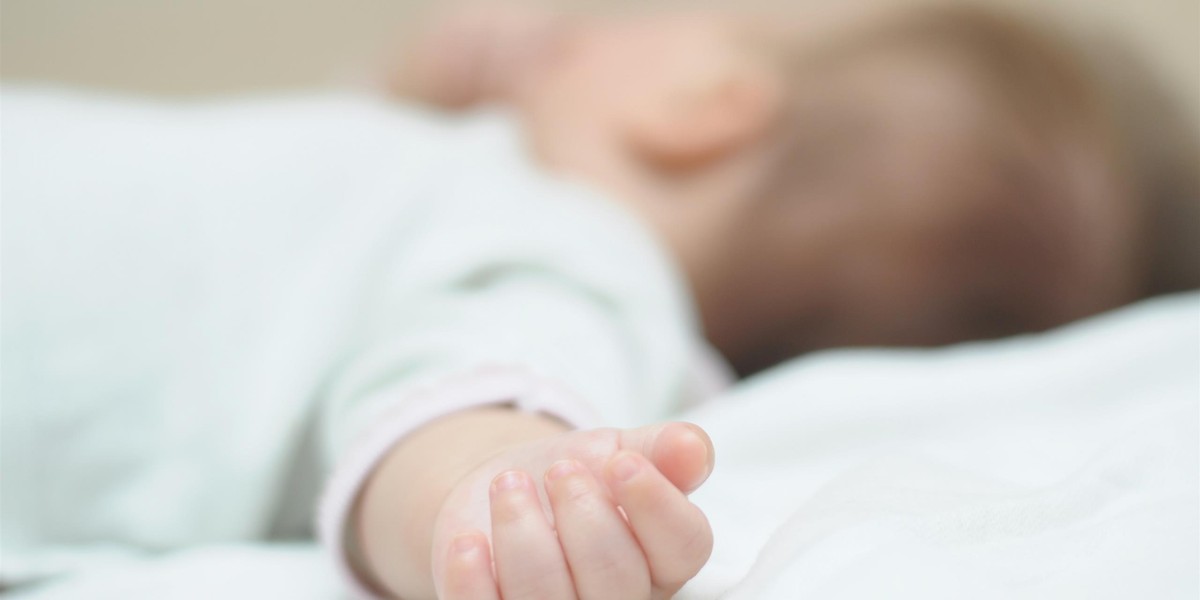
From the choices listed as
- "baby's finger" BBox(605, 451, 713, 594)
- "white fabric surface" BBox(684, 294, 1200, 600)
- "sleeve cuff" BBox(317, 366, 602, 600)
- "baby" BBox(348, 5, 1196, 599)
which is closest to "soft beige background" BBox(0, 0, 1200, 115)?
"baby" BBox(348, 5, 1196, 599)

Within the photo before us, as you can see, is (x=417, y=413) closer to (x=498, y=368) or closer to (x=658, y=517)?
(x=498, y=368)

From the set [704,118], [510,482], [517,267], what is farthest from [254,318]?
[704,118]

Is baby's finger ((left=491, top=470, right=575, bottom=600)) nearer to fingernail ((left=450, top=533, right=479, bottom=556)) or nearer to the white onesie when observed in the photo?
fingernail ((left=450, top=533, right=479, bottom=556))

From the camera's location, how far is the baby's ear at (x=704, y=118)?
825 millimetres

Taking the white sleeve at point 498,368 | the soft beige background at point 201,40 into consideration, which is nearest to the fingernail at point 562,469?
the white sleeve at point 498,368

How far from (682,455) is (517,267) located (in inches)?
13.9

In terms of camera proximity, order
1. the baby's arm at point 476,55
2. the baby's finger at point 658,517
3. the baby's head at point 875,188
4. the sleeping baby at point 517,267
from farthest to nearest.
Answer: the baby's arm at point 476,55 < the baby's head at point 875,188 < the sleeping baby at point 517,267 < the baby's finger at point 658,517

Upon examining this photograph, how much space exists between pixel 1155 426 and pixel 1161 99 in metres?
0.67

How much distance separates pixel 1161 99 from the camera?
920mm

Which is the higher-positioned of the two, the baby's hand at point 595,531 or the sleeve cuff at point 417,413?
the baby's hand at point 595,531

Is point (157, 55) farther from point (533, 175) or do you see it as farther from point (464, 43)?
point (533, 175)

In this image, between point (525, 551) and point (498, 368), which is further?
point (498, 368)

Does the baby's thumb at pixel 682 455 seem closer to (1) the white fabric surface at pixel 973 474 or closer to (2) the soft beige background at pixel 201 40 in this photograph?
(1) the white fabric surface at pixel 973 474

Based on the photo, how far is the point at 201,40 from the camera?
4.19ft
